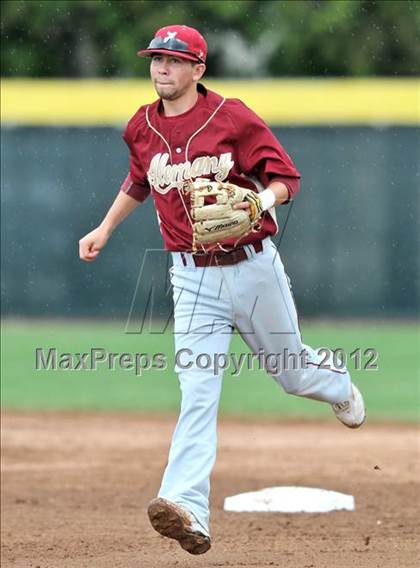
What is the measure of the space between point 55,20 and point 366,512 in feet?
50.0

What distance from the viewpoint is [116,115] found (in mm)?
14422

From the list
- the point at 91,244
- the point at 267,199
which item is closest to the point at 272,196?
the point at 267,199

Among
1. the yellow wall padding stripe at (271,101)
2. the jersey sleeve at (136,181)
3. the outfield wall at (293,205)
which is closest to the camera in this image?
the jersey sleeve at (136,181)

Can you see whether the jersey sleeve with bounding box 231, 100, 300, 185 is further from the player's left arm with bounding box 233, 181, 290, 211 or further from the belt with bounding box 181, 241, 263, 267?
the belt with bounding box 181, 241, 263, 267

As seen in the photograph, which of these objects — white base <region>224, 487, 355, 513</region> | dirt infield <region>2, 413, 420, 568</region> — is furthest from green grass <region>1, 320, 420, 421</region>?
white base <region>224, 487, 355, 513</region>

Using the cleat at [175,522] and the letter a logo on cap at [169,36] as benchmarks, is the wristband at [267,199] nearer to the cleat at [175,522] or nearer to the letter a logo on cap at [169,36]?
the letter a logo on cap at [169,36]

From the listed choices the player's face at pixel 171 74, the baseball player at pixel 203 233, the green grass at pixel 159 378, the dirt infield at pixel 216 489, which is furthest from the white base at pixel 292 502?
the green grass at pixel 159 378

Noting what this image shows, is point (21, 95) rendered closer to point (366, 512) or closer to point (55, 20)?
point (55, 20)

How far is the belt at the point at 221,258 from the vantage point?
14.9ft

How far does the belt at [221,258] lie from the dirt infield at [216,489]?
1.10 meters

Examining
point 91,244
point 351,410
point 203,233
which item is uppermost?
point 203,233

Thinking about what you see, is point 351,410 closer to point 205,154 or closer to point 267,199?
point 267,199

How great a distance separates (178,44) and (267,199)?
0.62 m

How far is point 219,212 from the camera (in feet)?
14.1
